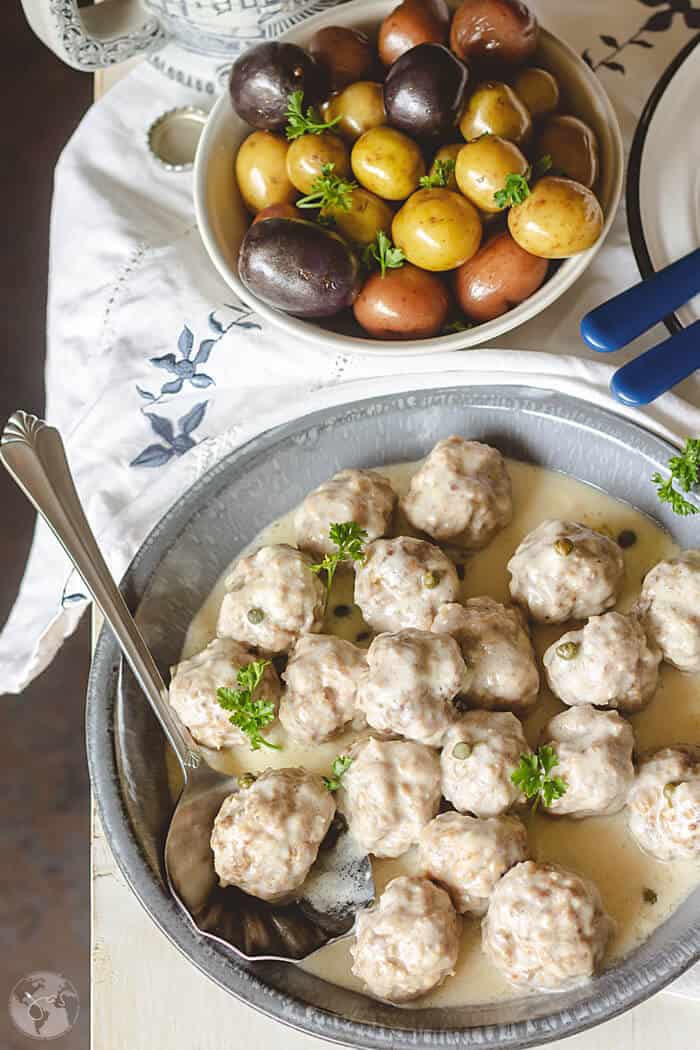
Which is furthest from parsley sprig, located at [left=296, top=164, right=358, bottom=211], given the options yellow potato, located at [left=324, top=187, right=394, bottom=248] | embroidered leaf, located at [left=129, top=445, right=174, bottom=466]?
embroidered leaf, located at [left=129, top=445, right=174, bottom=466]

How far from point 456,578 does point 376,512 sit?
0.35ft

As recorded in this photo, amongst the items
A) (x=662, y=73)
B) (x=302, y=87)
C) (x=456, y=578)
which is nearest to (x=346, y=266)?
(x=302, y=87)

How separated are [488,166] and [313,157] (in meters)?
0.19

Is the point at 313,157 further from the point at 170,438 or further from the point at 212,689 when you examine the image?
the point at 212,689

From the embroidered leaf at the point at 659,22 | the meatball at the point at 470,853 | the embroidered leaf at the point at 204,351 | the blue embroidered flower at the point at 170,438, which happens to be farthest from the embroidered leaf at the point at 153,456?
the embroidered leaf at the point at 659,22

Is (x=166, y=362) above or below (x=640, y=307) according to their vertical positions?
below

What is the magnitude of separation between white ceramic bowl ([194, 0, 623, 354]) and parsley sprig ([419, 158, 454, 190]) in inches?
6.0

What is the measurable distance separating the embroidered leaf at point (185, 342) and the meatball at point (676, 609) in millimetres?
594

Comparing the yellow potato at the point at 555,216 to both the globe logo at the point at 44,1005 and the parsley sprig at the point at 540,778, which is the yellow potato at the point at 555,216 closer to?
the parsley sprig at the point at 540,778

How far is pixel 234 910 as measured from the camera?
105cm

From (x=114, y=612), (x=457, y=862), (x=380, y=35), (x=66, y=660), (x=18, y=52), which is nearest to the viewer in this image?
(x=457, y=862)

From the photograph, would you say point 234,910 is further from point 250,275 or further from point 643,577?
point 250,275

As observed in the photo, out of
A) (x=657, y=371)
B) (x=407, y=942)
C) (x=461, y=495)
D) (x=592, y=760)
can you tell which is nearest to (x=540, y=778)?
(x=592, y=760)

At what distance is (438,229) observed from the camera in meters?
1.16
